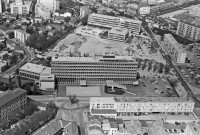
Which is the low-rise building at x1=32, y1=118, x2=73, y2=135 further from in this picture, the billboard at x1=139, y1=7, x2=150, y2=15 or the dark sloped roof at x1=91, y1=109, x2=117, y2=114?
the billboard at x1=139, y1=7, x2=150, y2=15

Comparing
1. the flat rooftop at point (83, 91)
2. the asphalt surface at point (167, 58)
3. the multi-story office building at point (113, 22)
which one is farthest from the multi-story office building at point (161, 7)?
the flat rooftop at point (83, 91)

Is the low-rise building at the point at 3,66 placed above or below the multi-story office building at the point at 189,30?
below

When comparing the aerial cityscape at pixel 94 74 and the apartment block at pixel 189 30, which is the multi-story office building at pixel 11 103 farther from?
the apartment block at pixel 189 30

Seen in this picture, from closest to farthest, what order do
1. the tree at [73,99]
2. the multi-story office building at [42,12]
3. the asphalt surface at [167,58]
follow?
the tree at [73,99]
the asphalt surface at [167,58]
the multi-story office building at [42,12]

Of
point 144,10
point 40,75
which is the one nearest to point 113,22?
point 144,10

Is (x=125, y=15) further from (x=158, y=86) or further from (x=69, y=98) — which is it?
(x=69, y=98)

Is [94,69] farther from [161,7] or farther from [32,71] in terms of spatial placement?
[161,7]
